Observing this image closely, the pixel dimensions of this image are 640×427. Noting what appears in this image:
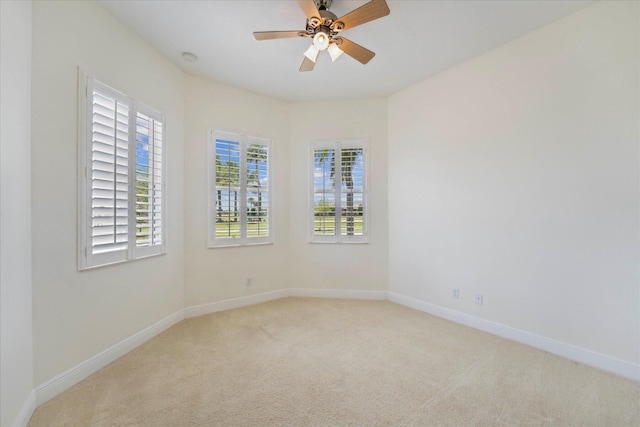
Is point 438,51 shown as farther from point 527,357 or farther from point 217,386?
point 217,386

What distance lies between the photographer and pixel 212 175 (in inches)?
148

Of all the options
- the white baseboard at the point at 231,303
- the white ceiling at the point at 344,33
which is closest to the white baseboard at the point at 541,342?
the white baseboard at the point at 231,303

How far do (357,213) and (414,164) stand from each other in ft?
3.54

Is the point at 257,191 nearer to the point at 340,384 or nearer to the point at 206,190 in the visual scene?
the point at 206,190

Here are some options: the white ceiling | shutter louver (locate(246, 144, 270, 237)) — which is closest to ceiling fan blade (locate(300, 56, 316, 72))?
the white ceiling

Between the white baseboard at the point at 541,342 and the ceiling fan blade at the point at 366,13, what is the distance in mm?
Answer: 3164

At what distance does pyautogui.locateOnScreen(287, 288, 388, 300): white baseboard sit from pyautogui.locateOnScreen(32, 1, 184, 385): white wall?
2134 millimetres

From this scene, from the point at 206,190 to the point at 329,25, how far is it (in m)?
2.44

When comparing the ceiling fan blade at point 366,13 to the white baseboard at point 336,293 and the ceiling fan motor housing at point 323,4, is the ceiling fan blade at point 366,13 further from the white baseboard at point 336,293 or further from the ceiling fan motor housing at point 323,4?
the white baseboard at point 336,293

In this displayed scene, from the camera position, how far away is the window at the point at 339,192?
14.2ft

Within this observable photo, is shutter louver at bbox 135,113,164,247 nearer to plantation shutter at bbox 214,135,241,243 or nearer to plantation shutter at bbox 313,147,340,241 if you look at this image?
plantation shutter at bbox 214,135,241,243

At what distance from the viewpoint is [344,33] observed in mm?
2812

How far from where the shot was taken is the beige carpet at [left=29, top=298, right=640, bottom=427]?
180 cm

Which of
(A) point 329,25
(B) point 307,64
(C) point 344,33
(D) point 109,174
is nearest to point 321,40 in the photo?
(A) point 329,25
